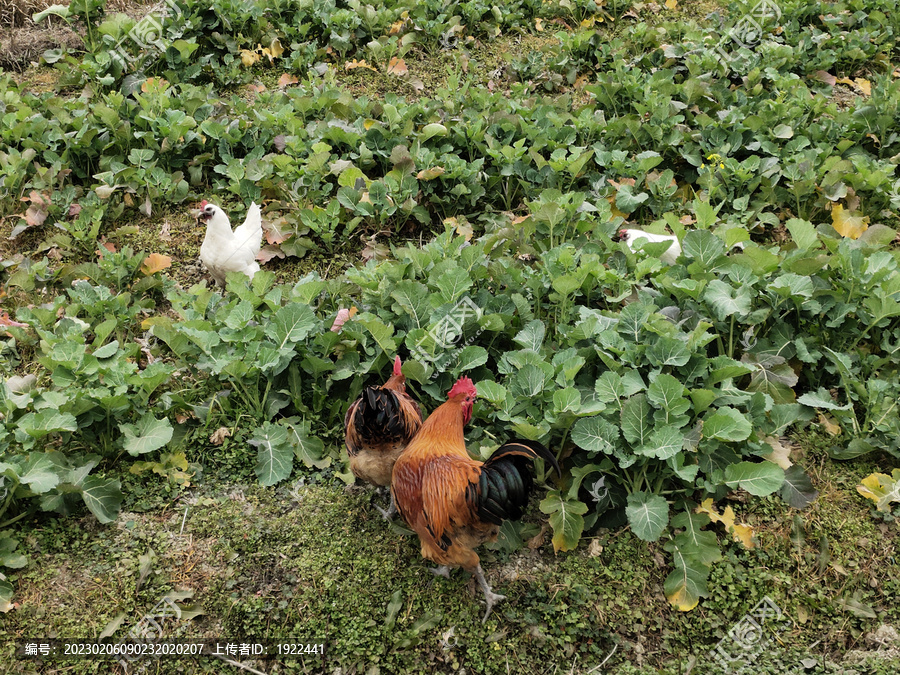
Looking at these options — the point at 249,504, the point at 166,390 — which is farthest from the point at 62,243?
the point at 249,504

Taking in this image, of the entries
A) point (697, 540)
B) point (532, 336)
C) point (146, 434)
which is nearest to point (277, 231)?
point (146, 434)

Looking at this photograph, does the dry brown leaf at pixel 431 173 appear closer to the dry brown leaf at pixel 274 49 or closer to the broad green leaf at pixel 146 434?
the broad green leaf at pixel 146 434

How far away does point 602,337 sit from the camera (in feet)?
11.1

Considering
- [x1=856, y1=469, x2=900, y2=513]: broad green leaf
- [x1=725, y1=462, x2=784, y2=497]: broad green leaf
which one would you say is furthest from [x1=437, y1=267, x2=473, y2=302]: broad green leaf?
→ [x1=856, y1=469, x2=900, y2=513]: broad green leaf

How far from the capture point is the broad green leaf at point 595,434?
3.03 meters

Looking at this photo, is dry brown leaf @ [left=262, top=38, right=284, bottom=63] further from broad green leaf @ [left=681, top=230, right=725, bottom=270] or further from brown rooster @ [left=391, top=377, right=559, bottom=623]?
brown rooster @ [left=391, top=377, right=559, bottom=623]

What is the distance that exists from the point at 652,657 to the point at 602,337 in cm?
147

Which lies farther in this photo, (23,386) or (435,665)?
(23,386)

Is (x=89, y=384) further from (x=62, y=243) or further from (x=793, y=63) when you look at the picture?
(x=793, y=63)

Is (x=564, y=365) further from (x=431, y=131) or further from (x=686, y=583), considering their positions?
(x=431, y=131)

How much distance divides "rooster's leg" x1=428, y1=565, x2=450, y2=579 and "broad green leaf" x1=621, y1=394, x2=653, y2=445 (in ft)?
3.38

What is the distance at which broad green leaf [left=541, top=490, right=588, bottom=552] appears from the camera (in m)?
3.03

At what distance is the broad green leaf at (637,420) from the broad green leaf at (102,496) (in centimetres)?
244

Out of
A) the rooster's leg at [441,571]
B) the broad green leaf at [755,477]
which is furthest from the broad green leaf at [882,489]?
the rooster's leg at [441,571]
